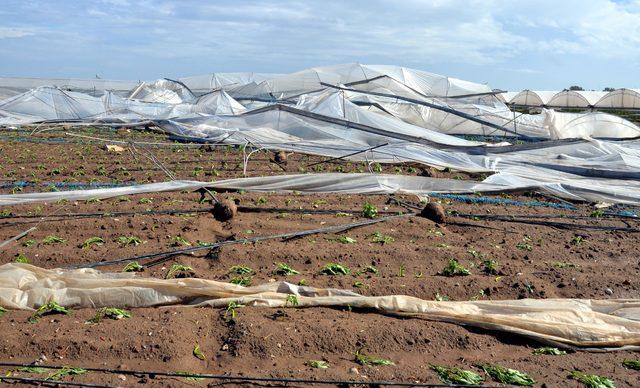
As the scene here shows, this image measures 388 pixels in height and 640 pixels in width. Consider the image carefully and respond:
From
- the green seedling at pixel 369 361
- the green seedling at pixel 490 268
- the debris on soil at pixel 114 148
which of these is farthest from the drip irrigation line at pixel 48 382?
the debris on soil at pixel 114 148

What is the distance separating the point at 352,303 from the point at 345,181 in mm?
4376

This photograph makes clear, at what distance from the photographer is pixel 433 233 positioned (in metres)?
6.82

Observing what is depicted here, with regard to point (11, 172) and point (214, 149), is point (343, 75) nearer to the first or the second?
point (214, 149)

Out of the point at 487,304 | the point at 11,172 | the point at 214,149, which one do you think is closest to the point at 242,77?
the point at 214,149

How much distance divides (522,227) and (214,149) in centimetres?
790

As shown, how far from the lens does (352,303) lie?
443 centimetres

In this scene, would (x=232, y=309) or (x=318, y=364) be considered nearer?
(x=318, y=364)

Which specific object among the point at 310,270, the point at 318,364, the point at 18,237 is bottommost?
the point at 318,364

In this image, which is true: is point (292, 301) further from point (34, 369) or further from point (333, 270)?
point (34, 369)

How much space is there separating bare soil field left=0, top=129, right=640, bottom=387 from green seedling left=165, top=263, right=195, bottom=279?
17cm

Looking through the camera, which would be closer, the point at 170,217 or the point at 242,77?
the point at 170,217

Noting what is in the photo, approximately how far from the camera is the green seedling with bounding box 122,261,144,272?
523 centimetres

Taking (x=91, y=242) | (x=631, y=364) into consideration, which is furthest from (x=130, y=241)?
(x=631, y=364)

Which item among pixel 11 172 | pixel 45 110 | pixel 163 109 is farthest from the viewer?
pixel 163 109
